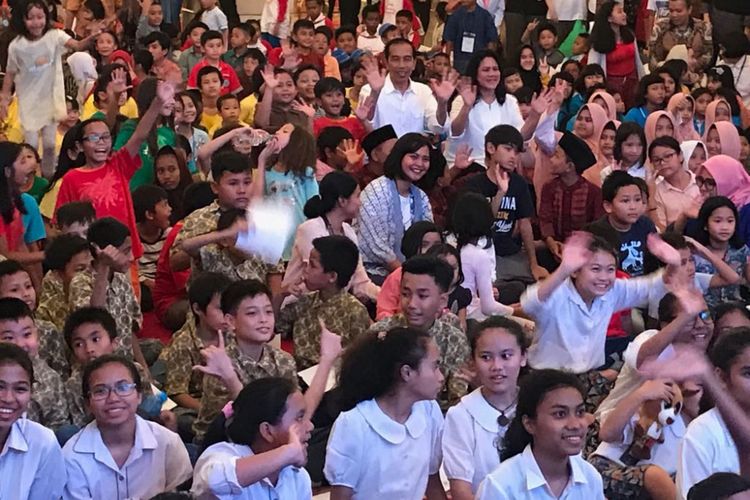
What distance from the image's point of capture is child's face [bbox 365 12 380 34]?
10.2m

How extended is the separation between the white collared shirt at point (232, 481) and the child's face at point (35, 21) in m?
4.06

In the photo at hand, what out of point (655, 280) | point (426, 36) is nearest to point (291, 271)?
point (655, 280)

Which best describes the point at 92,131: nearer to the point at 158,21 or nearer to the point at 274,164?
the point at 274,164

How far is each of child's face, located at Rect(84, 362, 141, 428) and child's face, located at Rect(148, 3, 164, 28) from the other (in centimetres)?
685

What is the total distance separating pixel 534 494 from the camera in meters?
3.04

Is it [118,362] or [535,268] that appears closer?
[118,362]

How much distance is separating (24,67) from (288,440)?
4.28 m

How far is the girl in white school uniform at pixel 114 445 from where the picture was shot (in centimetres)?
326

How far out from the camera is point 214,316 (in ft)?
13.7

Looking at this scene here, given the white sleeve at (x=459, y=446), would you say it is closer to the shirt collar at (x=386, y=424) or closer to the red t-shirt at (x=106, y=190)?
the shirt collar at (x=386, y=424)

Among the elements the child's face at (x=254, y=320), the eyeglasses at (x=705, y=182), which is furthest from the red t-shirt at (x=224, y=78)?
the child's face at (x=254, y=320)

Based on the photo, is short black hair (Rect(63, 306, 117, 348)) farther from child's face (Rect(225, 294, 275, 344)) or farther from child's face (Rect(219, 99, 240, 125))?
child's face (Rect(219, 99, 240, 125))

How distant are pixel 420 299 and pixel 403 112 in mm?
2707

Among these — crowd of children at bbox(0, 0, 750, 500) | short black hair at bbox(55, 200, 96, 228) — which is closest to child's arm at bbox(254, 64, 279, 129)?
crowd of children at bbox(0, 0, 750, 500)
